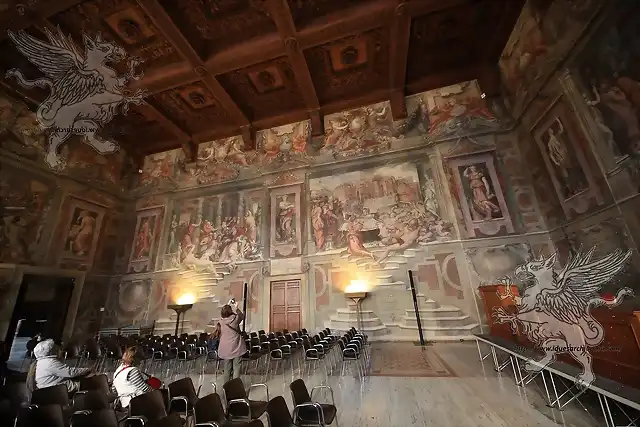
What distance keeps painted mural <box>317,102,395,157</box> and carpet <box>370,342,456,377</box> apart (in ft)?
24.1

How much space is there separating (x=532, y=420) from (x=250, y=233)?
33.5 feet

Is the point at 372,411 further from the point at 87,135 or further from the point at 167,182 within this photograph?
the point at 167,182

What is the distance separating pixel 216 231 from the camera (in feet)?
39.8

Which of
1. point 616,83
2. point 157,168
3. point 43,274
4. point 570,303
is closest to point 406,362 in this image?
point 570,303

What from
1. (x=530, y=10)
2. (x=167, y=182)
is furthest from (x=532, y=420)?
(x=167, y=182)

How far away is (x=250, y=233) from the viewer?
460 inches

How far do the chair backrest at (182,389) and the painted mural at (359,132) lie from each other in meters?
9.78

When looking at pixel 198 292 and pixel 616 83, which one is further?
pixel 198 292

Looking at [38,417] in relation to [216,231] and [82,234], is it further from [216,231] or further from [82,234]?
[82,234]

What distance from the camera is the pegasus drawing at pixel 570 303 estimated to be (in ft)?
10.1

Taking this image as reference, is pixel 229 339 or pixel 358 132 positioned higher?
pixel 358 132

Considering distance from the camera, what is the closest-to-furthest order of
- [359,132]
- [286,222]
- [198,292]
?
[198,292]
[286,222]
[359,132]

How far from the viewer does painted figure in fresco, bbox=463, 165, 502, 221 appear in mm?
9305

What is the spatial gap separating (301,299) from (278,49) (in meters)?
8.90
